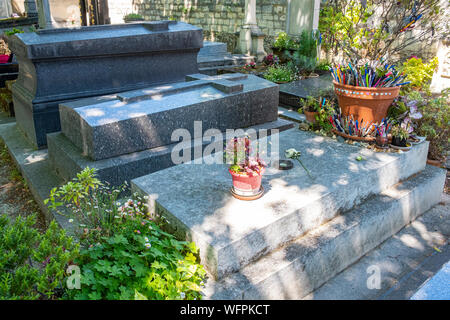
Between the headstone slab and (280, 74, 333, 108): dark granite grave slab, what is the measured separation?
6.28ft

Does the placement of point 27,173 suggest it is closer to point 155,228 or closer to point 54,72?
point 54,72

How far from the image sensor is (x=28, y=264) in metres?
2.22

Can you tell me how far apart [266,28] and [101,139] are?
397 inches

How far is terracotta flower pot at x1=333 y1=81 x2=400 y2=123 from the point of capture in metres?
4.07

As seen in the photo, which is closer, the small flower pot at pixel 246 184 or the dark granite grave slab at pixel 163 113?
the small flower pot at pixel 246 184

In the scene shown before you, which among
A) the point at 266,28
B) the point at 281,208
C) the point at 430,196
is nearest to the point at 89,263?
the point at 281,208

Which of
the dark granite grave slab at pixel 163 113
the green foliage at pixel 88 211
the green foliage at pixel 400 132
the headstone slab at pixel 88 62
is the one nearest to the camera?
the green foliage at pixel 88 211

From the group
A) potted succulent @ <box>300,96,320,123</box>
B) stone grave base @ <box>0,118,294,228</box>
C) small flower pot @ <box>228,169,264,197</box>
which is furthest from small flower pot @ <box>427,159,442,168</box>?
small flower pot @ <box>228,169,264,197</box>

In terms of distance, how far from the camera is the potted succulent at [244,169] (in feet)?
9.96

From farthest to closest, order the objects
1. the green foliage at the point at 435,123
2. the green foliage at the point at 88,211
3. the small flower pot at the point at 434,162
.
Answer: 1. the small flower pot at the point at 434,162
2. the green foliage at the point at 435,123
3. the green foliage at the point at 88,211

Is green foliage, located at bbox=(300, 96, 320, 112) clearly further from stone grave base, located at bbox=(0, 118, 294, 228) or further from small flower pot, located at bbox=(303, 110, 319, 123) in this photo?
stone grave base, located at bbox=(0, 118, 294, 228)

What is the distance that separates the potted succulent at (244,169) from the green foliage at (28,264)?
1262 millimetres

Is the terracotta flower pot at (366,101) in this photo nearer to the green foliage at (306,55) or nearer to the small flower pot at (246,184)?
the small flower pot at (246,184)

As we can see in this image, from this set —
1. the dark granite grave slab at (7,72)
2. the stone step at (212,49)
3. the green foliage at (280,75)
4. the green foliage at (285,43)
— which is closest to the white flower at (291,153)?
the green foliage at (280,75)
